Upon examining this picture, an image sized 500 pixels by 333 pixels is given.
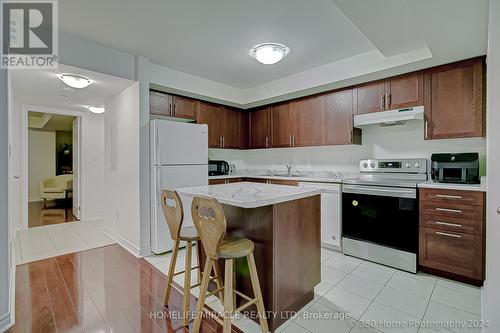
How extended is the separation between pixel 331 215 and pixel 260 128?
211cm

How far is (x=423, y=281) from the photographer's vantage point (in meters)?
2.45

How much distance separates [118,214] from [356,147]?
3.70 metres

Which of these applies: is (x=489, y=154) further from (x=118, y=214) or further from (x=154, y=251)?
(x=118, y=214)

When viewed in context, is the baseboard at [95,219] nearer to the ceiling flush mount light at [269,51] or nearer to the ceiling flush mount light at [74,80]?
the ceiling flush mount light at [74,80]

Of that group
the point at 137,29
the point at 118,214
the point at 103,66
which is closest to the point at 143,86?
the point at 103,66

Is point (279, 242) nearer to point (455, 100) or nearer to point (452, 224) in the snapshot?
point (452, 224)

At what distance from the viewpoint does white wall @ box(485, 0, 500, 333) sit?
1382mm

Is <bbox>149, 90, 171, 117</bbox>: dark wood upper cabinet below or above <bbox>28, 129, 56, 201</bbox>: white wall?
above

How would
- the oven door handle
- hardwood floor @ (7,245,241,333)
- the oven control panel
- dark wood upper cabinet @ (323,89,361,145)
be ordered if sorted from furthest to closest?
1. dark wood upper cabinet @ (323,89,361,145)
2. the oven control panel
3. the oven door handle
4. hardwood floor @ (7,245,241,333)

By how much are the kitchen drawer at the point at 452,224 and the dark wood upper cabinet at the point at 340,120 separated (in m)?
1.31

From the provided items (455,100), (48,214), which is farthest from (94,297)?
(48,214)

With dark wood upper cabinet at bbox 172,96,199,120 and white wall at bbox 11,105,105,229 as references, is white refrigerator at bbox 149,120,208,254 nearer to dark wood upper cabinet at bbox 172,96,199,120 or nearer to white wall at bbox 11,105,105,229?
dark wood upper cabinet at bbox 172,96,199,120

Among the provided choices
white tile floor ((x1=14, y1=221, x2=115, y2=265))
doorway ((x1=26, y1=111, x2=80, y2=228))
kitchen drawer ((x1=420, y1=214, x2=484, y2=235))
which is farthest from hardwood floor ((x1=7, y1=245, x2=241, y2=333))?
doorway ((x1=26, y1=111, x2=80, y2=228))

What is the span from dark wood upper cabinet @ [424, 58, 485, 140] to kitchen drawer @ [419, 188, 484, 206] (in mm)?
655
